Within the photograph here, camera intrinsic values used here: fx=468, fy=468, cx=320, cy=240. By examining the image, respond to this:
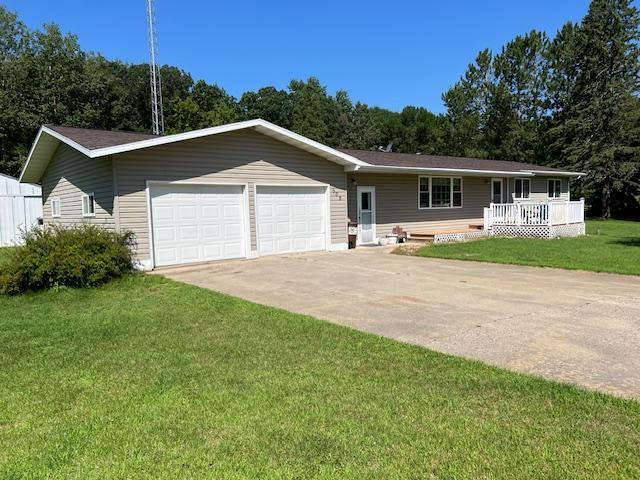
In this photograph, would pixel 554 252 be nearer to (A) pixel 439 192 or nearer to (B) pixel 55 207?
(A) pixel 439 192

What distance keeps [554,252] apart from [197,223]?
32.5 feet

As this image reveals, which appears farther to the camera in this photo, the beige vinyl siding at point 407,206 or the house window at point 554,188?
the house window at point 554,188

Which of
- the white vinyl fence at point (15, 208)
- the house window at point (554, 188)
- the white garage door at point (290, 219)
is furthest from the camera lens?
the house window at point (554, 188)

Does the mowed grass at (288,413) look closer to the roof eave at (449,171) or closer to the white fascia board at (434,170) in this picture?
the white fascia board at (434,170)

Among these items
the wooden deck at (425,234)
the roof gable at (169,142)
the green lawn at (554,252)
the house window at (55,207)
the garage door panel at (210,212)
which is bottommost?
the green lawn at (554,252)

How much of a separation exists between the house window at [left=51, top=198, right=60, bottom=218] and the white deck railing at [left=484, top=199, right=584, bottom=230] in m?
15.6

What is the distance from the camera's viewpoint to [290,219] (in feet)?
46.4

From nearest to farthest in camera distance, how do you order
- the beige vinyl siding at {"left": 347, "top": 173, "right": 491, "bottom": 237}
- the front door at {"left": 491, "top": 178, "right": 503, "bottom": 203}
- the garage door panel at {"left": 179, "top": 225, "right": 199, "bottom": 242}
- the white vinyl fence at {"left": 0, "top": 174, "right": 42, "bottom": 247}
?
the garage door panel at {"left": 179, "top": 225, "right": 199, "bottom": 242} → the beige vinyl siding at {"left": 347, "top": 173, "right": 491, "bottom": 237} → the white vinyl fence at {"left": 0, "top": 174, "right": 42, "bottom": 247} → the front door at {"left": 491, "top": 178, "right": 503, "bottom": 203}

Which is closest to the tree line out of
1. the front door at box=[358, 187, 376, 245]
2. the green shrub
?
the front door at box=[358, 187, 376, 245]

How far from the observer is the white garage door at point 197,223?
37.9ft

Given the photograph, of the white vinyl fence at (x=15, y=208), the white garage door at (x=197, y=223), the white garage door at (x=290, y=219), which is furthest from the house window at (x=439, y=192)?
the white vinyl fence at (x=15, y=208)

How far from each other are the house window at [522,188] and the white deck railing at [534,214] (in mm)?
3930

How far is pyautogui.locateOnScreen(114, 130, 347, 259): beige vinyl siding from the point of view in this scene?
432 inches

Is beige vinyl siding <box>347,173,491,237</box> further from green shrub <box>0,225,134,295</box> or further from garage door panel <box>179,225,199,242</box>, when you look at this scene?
green shrub <box>0,225,134,295</box>
